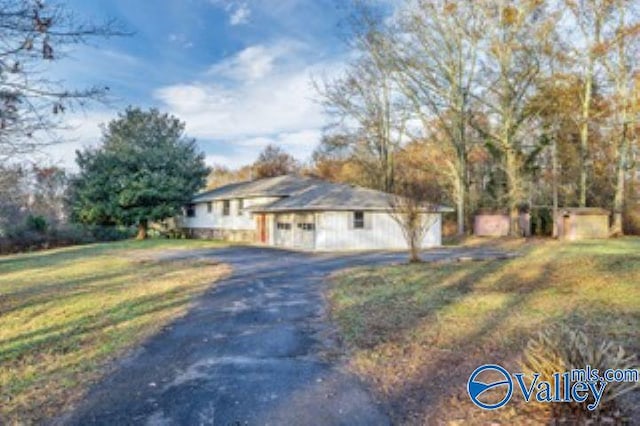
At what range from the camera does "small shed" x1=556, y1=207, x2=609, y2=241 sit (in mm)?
25453

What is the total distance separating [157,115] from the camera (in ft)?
116

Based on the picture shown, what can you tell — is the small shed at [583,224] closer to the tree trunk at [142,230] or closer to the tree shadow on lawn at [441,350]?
the tree shadow on lawn at [441,350]

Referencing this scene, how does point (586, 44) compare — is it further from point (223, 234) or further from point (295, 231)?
point (223, 234)

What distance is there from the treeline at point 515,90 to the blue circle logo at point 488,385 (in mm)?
24511

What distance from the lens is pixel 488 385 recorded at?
177 inches

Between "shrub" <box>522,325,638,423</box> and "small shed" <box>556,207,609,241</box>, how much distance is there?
24294mm

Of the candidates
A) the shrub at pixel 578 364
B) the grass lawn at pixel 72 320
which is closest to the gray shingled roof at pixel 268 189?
the grass lawn at pixel 72 320

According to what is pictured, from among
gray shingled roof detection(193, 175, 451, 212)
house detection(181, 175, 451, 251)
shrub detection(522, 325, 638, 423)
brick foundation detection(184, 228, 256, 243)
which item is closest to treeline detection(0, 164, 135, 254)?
brick foundation detection(184, 228, 256, 243)

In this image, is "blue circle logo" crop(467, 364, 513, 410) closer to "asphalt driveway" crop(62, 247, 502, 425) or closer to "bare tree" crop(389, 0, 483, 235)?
"asphalt driveway" crop(62, 247, 502, 425)

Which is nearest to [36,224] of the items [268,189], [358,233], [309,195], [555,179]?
[268,189]

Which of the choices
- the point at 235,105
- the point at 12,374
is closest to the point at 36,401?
the point at 12,374

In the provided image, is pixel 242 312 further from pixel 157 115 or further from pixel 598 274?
pixel 157 115

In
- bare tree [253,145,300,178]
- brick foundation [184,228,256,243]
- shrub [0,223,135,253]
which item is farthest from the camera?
bare tree [253,145,300,178]

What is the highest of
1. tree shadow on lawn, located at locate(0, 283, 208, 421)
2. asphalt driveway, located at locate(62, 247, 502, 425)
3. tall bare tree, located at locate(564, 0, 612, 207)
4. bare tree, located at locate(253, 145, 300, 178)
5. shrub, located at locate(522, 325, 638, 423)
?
tall bare tree, located at locate(564, 0, 612, 207)
